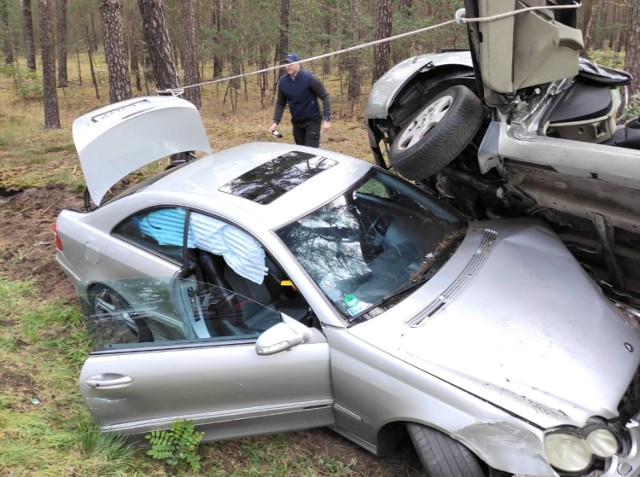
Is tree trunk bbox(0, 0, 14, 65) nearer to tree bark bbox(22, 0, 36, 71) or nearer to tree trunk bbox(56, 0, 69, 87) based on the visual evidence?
tree trunk bbox(56, 0, 69, 87)

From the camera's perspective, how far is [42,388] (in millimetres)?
3412

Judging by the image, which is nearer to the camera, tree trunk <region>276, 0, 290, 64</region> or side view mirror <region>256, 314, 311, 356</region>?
side view mirror <region>256, 314, 311, 356</region>

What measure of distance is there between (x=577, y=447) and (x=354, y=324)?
1089mm

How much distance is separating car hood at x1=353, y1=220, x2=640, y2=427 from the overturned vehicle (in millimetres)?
410

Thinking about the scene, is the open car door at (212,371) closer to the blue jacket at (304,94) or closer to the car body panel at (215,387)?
the car body panel at (215,387)

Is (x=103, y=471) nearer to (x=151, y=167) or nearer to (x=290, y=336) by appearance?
(x=290, y=336)

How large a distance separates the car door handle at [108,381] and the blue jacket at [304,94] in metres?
4.28

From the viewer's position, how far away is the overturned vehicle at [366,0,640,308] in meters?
2.78

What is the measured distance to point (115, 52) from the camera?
8430 millimetres

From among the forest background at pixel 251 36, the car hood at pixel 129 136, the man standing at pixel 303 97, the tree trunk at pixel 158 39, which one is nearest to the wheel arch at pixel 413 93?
the car hood at pixel 129 136

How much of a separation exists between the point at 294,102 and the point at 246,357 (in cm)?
433

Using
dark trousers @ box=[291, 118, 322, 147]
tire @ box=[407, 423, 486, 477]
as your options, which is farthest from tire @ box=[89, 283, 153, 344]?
dark trousers @ box=[291, 118, 322, 147]

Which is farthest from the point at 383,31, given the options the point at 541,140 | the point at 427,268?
the point at 427,268

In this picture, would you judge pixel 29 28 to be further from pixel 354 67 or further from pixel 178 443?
pixel 178 443
